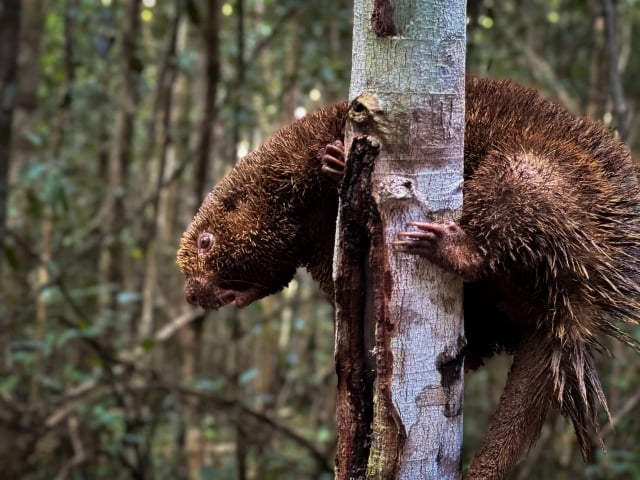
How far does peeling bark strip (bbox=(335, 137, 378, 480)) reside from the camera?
6.07 feet

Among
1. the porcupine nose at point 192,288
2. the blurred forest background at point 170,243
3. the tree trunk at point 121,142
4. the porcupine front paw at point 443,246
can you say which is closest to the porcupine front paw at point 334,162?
the porcupine front paw at point 443,246

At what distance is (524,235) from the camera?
2.03 metres

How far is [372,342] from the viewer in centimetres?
187

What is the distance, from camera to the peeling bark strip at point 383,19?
1.70 metres

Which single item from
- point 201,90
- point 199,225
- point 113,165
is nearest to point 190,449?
point 113,165

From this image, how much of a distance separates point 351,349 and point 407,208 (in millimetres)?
404

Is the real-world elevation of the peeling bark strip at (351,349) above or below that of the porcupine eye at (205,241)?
below

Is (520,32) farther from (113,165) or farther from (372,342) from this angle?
(372,342)

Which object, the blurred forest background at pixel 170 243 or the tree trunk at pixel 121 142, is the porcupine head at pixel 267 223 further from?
the tree trunk at pixel 121 142

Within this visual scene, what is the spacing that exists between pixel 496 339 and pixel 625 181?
2.16 ft

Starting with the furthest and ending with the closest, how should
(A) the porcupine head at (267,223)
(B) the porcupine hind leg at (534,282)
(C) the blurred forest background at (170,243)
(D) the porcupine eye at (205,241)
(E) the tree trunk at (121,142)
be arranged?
(E) the tree trunk at (121,142), (C) the blurred forest background at (170,243), (D) the porcupine eye at (205,241), (A) the porcupine head at (267,223), (B) the porcupine hind leg at (534,282)

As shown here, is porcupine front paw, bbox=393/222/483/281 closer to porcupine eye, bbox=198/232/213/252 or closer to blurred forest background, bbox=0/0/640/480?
porcupine eye, bbox=198/232/213/252

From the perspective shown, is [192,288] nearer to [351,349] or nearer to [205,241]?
[205,241]

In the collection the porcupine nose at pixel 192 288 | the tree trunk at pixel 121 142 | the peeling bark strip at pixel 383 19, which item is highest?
the tree trunk at pixel 121 142
